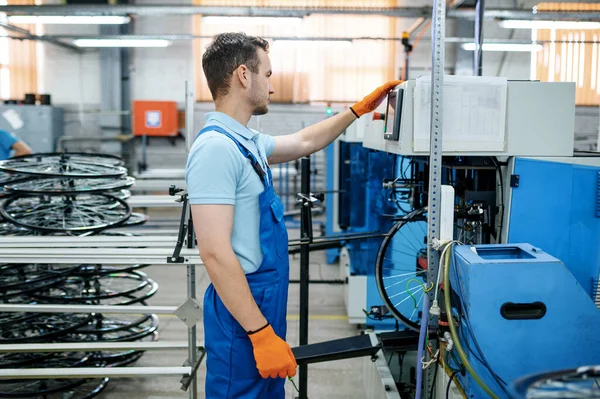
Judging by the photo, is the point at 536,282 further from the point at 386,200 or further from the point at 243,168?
the point at 386,200

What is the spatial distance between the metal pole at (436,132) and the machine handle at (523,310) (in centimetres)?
33

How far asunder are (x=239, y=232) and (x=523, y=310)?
87cm

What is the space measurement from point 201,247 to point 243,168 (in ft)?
0.87

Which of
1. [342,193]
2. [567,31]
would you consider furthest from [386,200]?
[567,31]

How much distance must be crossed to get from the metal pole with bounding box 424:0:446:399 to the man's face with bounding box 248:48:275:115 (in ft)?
1.85

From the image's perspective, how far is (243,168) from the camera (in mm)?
1585

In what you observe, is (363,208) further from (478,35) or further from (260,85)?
(260,85)

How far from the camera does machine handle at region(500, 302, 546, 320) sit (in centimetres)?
156

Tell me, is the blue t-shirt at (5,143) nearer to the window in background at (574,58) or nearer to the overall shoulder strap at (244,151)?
the overall shoulder strap at (244,151)

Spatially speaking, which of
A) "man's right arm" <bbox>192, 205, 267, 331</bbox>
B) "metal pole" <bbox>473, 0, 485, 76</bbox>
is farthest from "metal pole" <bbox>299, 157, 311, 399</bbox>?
"metal pole" <bbox>473, 0, 485, 76</bbox>

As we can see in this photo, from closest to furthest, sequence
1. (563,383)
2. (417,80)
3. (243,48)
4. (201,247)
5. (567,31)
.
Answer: (563,383), (201,247), (243,48), (417,80), (567,31)

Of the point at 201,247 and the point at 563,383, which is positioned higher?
the point at 201,247

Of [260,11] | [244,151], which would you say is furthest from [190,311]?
[260,11]

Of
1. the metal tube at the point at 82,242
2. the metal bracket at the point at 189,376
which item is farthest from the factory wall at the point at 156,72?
the metal bracket at the point at 189,376
